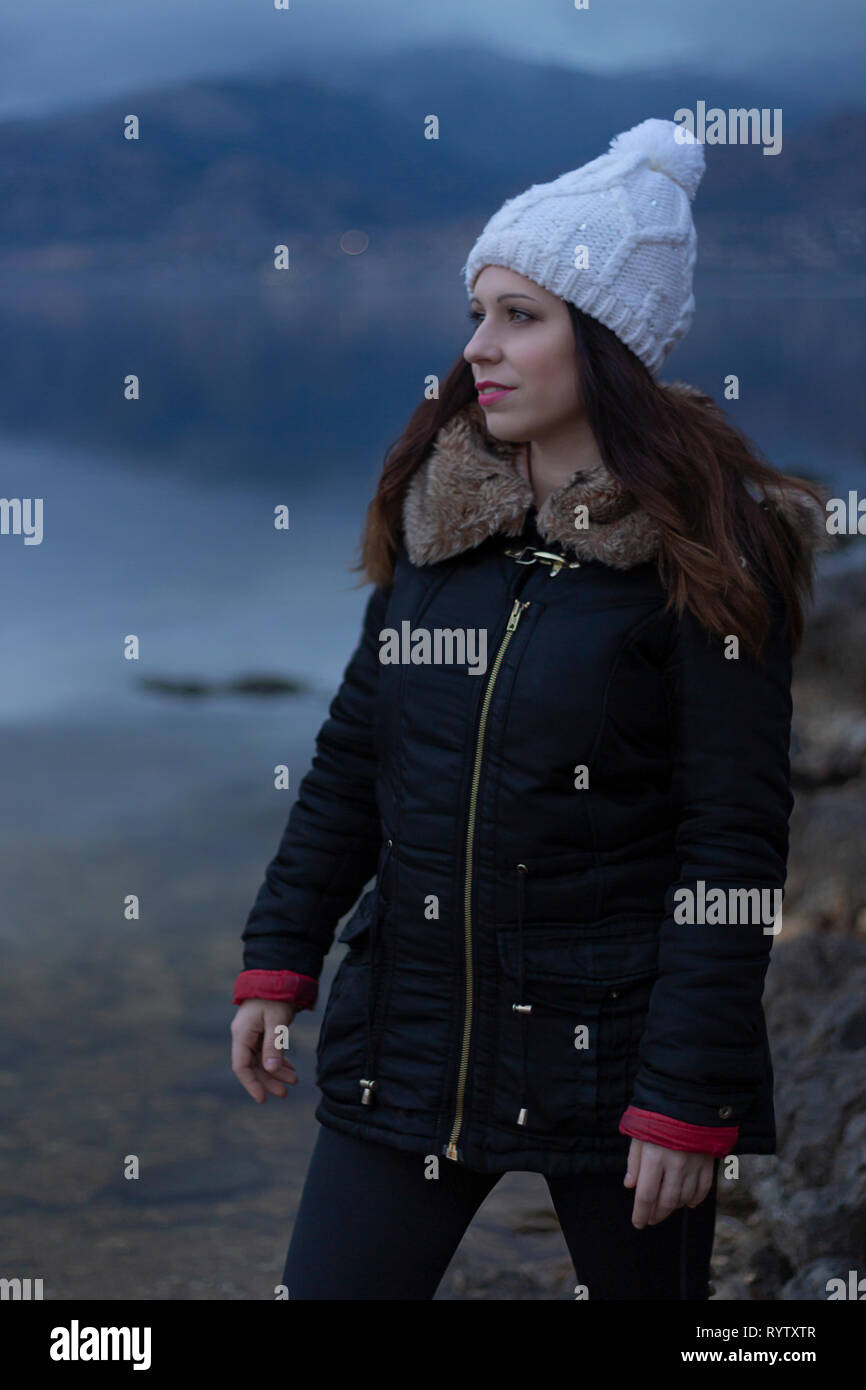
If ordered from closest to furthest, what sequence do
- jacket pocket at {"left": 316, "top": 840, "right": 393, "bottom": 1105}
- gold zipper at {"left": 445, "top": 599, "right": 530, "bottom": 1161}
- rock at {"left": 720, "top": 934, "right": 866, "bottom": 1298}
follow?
gold zipper at {"left": 445, "top": 599, "right": 530, "bottom": 1161}
jacket pocket at {"left": 316, "top": 840, "right": 393, "bottom": 1105}
rock at {"left": 720, "top": 934, "right": 866, "bottom": 1298}

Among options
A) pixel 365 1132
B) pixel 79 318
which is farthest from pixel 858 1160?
pixel 79 318

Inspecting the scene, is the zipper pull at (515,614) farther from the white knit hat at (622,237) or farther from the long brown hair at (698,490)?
the white knit hat at (622,237)

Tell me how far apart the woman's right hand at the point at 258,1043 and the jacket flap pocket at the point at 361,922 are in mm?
163

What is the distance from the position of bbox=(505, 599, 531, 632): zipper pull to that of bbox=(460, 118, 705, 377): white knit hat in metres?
0.37

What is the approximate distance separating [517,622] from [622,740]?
20 centimetres

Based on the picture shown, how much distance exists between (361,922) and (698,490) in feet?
2.30

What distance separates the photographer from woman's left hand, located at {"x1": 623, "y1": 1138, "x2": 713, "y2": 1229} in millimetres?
1738

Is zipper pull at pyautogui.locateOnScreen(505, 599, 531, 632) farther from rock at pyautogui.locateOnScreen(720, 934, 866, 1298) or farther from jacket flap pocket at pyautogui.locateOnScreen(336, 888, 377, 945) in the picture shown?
rock at pyautogui.locateOnScreen(720, 934, 866, 1298)

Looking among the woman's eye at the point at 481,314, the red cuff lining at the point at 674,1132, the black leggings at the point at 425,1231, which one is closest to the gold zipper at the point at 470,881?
the black leggings at the point at 425,1231

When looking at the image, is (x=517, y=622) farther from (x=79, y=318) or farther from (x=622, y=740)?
(x=79, y=318)

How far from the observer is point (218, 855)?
6844mm

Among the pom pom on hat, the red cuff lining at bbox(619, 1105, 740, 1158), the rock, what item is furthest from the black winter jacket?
the rock

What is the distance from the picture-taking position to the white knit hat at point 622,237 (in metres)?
1.93

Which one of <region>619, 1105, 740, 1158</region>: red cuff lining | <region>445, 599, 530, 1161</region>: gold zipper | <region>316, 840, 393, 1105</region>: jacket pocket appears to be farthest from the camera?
<region>316, 840, 393, 1105</region>: jacket pocket
